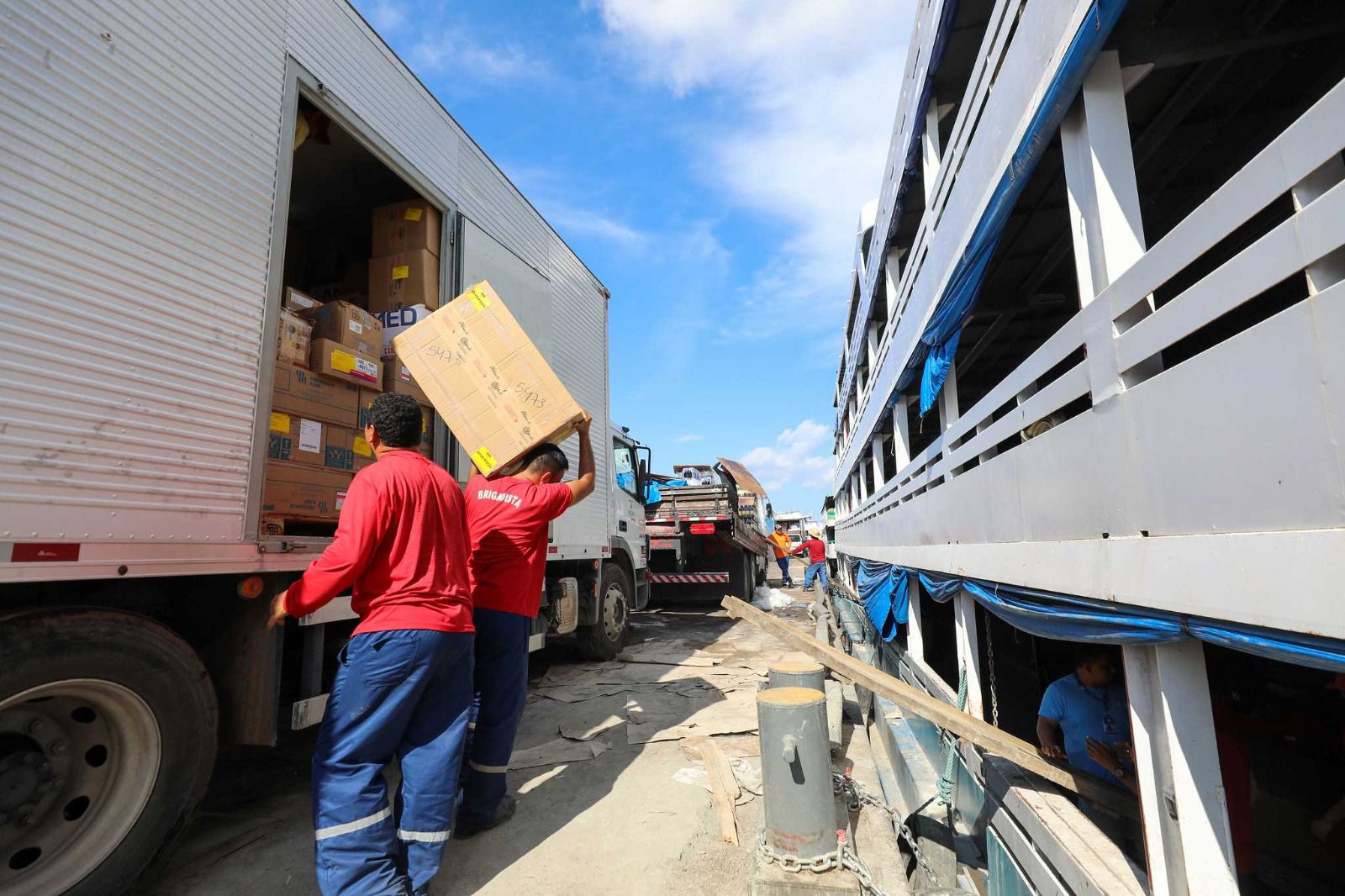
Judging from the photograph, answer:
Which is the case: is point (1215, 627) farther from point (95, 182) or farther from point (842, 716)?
point (842, 716)

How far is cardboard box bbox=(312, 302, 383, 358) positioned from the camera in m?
3.60

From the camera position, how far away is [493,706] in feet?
11.3

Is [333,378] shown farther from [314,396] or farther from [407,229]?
[407,229]

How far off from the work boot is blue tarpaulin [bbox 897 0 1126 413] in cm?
330

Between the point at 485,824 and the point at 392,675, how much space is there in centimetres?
137

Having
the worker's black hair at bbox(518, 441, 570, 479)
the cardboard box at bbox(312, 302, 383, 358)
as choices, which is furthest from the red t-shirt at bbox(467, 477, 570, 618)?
the cardboard box at bbox(312, 302, 383, 358)

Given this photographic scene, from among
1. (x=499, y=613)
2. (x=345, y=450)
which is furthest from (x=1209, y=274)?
(x=345, y=450)

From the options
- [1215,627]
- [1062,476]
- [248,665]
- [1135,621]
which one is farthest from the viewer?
[248,665]

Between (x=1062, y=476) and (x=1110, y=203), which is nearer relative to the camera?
(x=1110, y=203)

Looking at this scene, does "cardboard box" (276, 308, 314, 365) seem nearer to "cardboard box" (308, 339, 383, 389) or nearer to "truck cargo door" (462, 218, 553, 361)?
"cardboard box" (308, 339, 383, 389)

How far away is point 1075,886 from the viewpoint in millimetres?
2053

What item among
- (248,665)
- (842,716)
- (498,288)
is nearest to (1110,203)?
(248,665)

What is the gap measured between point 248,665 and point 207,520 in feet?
2.34

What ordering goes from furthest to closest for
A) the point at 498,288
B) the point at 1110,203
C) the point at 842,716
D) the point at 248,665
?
Result: the point at 842,716, the point at 498,288, the point at 248,665, the point at 1110,203
